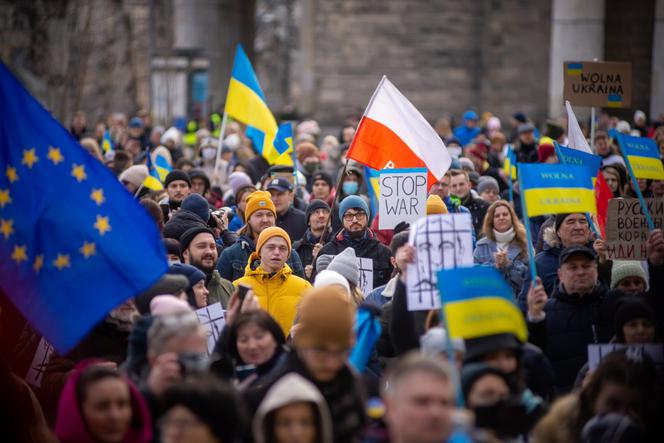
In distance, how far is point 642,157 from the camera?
11258mm

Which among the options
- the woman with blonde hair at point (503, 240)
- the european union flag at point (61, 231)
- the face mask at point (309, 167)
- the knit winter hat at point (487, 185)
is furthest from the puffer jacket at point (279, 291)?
the face mask at point (309, 167)

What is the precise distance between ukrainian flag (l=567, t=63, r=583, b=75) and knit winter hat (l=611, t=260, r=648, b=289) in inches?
167

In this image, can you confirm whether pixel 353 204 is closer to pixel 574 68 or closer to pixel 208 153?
pixel 574 68

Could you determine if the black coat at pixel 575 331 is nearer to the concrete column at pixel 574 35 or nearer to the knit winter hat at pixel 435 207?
the knit winter hat at pixel 435 207

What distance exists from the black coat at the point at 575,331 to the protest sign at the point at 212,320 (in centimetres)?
198

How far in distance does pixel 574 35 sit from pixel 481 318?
21.6 meters

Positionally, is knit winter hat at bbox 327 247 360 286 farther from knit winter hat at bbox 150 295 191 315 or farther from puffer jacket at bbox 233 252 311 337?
knit winter hat at bbox 150 295 191 315

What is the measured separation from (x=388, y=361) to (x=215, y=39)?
1241 inches

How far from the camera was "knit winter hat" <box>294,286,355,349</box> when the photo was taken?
6.55 metres

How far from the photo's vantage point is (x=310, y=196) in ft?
49.1

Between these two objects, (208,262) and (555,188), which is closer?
(555,188)

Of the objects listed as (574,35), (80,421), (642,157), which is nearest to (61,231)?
(80,421)

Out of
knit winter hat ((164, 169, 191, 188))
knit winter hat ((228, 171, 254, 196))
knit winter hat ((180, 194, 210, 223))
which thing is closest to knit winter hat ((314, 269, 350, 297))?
knit winter hat ((180, 194, 210, 223))

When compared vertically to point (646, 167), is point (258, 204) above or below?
below
